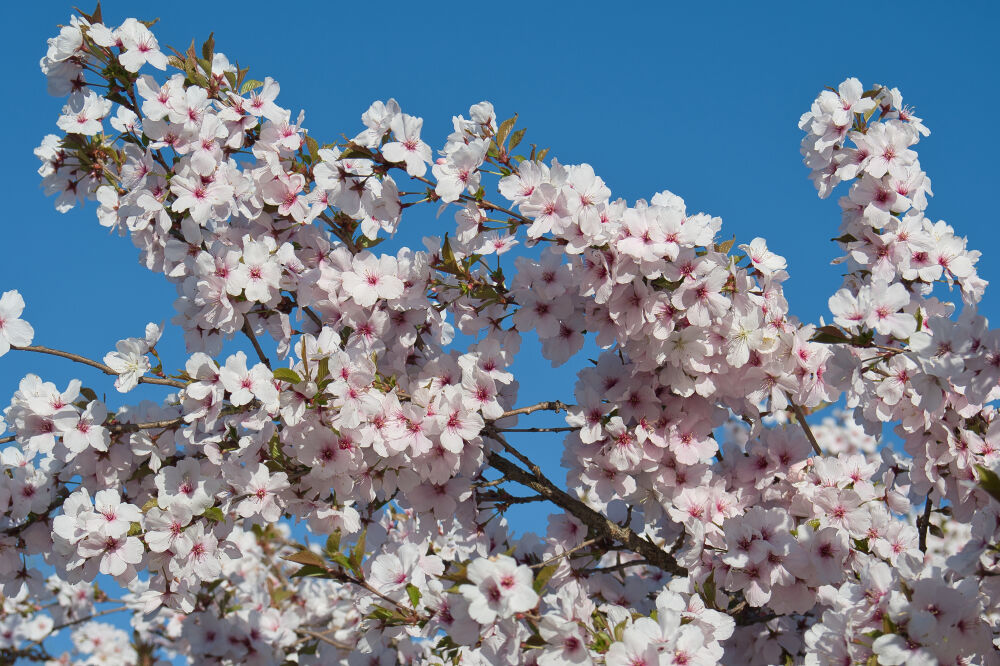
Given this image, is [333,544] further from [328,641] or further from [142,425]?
[328,641]

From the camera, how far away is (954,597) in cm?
299

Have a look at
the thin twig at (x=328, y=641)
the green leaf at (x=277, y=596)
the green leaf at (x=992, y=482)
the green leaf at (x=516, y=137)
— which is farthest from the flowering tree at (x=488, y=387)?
the green leaf at (x=277, y=596)

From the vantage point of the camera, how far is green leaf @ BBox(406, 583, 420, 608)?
359 cm

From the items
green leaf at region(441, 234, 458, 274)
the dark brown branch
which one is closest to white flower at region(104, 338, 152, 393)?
green leaf at region(441, 234, 458, 274)

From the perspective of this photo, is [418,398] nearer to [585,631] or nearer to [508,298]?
[508,298]

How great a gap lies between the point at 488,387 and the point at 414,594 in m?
0.91

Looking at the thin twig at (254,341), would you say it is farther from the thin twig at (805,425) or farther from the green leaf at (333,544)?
the thin twig at (805,425)

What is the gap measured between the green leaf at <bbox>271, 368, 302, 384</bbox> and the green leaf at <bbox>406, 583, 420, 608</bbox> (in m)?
0.95

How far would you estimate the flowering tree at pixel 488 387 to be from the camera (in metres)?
3.60

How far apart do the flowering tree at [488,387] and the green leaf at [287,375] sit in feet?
0.05

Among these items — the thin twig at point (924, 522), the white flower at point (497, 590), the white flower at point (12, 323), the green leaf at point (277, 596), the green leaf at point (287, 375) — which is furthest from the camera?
the green leaf at point (277, 596)

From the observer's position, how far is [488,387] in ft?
12.8

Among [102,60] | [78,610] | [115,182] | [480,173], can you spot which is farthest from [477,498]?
[78,610]

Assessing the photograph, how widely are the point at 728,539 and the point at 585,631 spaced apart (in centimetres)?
99
